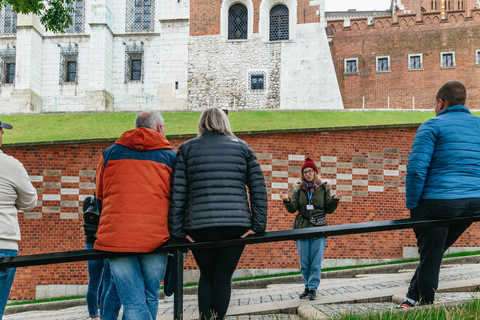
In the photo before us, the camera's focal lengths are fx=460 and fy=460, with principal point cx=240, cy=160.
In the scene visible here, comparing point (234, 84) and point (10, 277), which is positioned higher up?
point (234, 84)

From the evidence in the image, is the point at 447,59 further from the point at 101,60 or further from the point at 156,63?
the point at 101,60

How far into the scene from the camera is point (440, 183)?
11.7ft

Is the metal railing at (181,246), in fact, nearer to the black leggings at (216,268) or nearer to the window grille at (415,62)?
the black leggings at (216,268)

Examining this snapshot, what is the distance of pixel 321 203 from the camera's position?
613 cm

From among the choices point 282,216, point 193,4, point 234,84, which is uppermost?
point 193,4

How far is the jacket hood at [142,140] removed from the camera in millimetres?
3301

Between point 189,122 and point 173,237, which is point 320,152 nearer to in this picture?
point 173,237

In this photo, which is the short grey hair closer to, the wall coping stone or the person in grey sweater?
the person in grey sweater

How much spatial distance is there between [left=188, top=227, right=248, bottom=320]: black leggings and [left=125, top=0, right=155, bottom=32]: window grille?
3421cm

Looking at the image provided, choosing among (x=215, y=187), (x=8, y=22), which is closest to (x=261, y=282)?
(x=215, y=187)

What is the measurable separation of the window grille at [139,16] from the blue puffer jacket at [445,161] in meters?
34.1

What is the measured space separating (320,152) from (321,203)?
4275mm

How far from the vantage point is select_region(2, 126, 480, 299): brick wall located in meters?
9.80

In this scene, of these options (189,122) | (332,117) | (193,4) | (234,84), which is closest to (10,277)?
(189,122)
